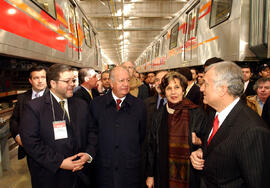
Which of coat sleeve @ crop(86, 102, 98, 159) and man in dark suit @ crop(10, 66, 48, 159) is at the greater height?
man in dark suit @ crop(10, 66, 48, 159)

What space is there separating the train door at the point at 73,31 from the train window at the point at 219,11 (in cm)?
282

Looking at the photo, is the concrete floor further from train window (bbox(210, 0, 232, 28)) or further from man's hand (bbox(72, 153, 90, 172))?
train window (bbox(210, 0, 232, 28))

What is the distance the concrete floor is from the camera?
2.82 m

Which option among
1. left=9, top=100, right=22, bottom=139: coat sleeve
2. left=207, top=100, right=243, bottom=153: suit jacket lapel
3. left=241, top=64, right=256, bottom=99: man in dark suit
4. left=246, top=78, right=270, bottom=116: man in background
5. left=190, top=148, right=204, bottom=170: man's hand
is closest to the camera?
left=207, top=100, right=243, bottom=153: suit jacket lapel

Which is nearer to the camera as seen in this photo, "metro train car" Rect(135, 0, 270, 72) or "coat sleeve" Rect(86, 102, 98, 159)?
"coat sleeve" Rect(86, 102, 98, 159)

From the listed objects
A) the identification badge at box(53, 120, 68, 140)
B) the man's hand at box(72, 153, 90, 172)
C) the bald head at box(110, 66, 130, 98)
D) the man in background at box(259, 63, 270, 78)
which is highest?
the man in background at box(259, 63, 270, 78)

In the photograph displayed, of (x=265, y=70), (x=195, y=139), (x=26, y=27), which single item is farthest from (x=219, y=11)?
(x=26, y=27)

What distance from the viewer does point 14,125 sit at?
2311 millimetres

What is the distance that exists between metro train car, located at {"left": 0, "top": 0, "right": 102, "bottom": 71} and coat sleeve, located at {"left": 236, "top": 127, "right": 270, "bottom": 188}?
6.54ft

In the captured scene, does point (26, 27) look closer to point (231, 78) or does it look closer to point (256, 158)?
point (231, 78)

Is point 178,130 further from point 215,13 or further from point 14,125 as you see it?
point 215,13

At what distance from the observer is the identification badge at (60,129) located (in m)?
1.68

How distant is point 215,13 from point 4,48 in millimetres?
3435

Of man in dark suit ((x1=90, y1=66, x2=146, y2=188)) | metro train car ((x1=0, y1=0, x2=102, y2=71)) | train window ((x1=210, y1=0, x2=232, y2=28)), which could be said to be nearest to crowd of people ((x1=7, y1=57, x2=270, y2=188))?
man in dark suit ((x1=90, y1=66, x2=146, y2=188))
